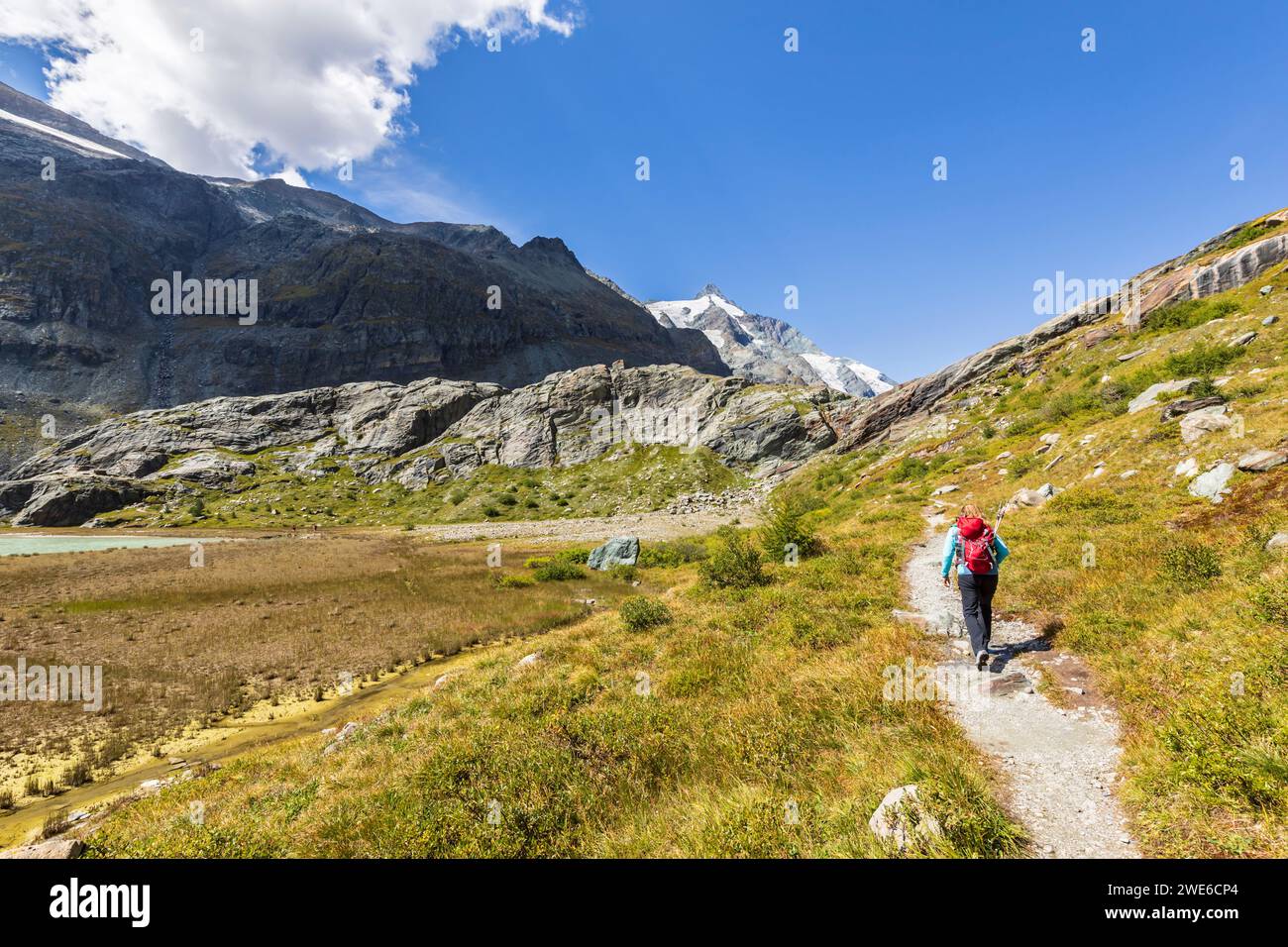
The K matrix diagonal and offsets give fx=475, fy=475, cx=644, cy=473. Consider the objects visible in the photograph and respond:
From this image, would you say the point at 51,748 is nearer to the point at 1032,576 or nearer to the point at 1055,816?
the point at 1055,816

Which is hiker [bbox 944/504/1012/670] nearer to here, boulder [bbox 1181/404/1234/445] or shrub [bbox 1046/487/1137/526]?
shrub [bbox 1046/487/1137/526]

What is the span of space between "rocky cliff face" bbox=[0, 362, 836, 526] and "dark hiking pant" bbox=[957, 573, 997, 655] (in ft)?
256

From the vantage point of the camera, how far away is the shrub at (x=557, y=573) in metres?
33.1

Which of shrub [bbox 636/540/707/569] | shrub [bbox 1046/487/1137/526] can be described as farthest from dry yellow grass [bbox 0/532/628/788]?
shrub [bbox 1046/487/1137/526]

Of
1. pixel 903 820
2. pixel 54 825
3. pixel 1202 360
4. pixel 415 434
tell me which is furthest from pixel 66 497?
pixel 1202 360

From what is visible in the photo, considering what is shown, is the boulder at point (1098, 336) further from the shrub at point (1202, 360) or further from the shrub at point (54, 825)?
the shrub at point (54, 825)

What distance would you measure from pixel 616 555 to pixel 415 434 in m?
106

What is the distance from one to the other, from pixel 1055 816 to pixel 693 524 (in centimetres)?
5404

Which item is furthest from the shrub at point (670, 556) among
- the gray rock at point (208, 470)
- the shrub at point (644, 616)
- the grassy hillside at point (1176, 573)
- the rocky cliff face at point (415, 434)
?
the gray rock at point (208, 470)

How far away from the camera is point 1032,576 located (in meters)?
11.4

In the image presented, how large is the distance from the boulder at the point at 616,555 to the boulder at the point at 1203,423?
2817cm
